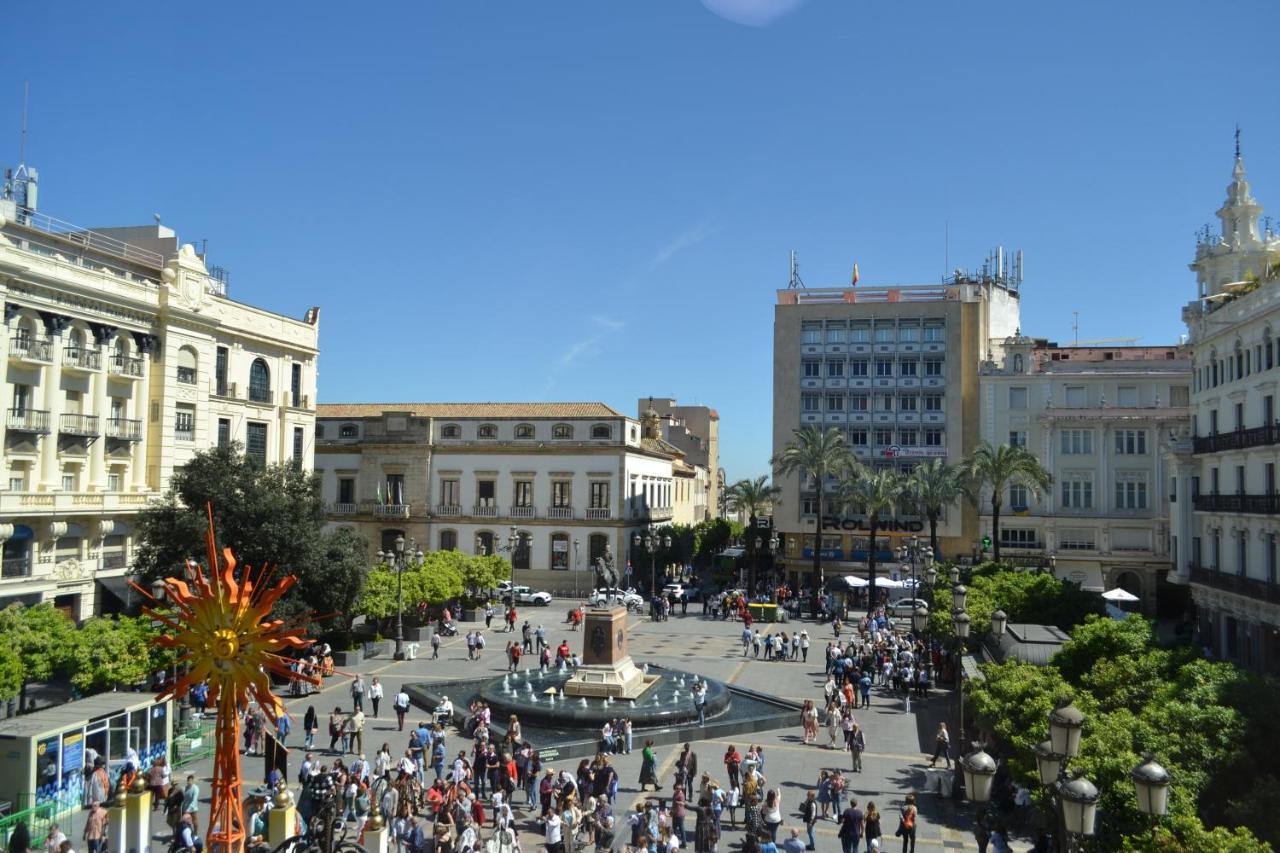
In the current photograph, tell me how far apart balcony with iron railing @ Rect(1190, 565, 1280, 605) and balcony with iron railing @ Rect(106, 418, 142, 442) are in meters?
37.4

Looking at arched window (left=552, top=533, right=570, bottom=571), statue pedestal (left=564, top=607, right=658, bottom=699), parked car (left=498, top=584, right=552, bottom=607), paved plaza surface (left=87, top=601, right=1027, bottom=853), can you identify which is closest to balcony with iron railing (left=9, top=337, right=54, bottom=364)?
paved plaza surface (left=87, top=601, right=1027, bottom=853)

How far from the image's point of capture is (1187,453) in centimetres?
3900

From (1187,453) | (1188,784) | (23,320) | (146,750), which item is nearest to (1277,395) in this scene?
(1187,453)

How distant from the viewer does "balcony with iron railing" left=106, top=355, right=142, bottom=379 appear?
3462cm

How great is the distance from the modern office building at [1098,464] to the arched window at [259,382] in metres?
38.6

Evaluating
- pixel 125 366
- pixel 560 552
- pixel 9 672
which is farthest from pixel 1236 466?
pixel 125 366

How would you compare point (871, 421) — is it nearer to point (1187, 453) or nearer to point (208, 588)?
point (1187, 453)

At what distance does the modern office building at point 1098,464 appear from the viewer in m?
53.9

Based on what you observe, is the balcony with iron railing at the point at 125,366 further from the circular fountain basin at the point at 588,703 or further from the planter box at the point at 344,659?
the circular fountain basin at the point at 588,703

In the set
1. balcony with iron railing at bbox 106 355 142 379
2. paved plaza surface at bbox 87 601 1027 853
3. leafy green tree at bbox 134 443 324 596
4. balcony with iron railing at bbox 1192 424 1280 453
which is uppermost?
balcony with iron railing at bbox 106 355 142 379

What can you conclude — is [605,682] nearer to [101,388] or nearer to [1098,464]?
[101,388]

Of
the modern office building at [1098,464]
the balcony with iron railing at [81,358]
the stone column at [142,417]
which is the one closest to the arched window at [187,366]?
the stone column at [142,417]

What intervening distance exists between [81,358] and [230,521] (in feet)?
29.1

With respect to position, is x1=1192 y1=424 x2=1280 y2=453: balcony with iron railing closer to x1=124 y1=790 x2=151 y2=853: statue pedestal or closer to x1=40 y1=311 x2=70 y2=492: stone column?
x1=124 y1=790 x2=151 y2=853: statue pedestal
